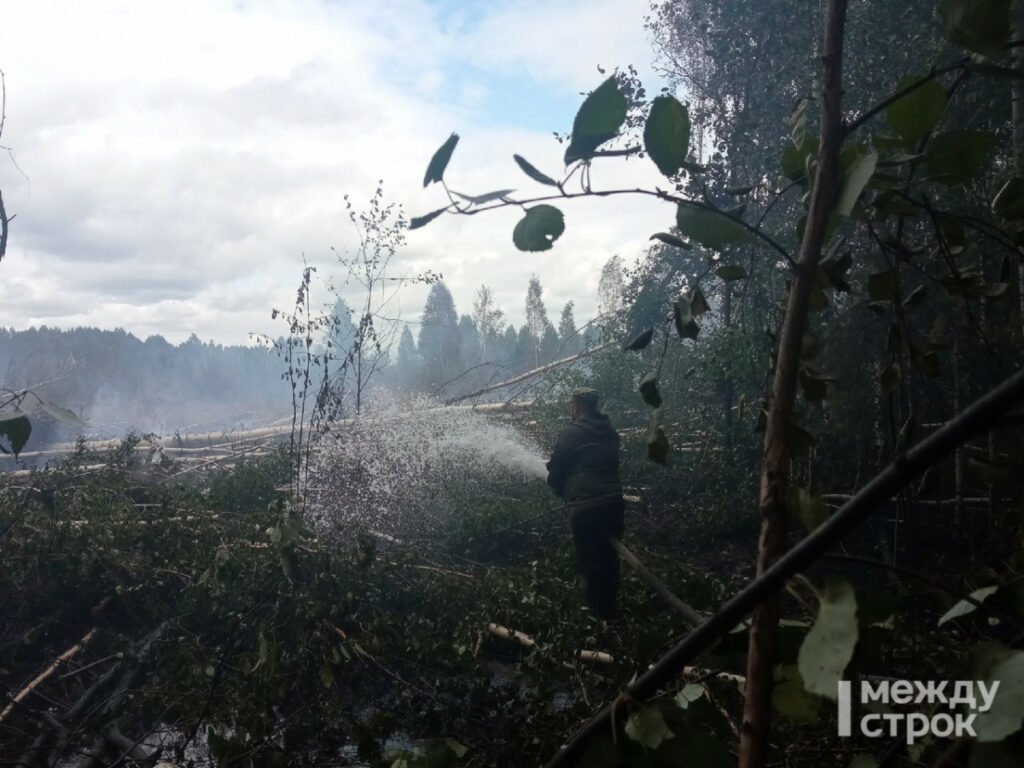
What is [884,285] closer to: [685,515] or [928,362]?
[928,362]

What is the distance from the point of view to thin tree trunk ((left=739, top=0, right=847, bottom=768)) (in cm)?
58

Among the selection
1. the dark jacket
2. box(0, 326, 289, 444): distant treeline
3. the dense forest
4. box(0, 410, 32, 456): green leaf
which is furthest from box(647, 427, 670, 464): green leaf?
box(0, 326, 289, 444): distant treeline

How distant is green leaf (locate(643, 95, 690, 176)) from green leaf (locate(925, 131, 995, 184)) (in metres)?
0.23

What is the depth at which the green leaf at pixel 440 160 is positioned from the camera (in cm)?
60

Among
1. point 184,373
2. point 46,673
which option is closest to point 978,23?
point 46,673

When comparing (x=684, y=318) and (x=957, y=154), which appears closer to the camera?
(x=957, y=154)

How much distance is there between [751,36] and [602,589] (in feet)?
27.9

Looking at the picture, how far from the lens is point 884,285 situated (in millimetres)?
815

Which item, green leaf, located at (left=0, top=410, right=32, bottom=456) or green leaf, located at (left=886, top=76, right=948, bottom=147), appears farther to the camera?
green leaf, located at (left=0, top=410, right=32, bottom=456)

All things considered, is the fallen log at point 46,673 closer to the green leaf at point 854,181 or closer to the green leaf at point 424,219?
the green leaf at point 424,219

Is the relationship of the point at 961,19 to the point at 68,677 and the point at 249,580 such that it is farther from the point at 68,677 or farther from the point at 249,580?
the point at 68,677

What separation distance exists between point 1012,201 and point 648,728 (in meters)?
0.65

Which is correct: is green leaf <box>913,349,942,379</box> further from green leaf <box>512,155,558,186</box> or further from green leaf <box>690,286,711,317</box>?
green leaf <box>512,155,558,186</box>

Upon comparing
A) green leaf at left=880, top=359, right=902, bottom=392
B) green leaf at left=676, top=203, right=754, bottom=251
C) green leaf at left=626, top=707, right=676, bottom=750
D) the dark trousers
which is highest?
green leaf at left=676, top=203, right=754, bottom=251
